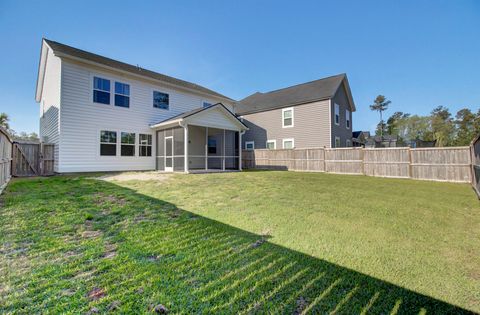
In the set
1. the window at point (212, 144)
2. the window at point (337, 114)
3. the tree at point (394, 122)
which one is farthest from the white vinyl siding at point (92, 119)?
the tree at point (394, 122)

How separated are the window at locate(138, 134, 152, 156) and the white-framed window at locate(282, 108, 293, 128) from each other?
1082 cm

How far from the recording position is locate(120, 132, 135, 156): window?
1213 cm

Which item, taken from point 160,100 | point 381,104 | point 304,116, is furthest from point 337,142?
point 381,104

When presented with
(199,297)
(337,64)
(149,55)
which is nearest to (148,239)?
(199,297)

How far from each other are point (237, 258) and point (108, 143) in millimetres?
11854

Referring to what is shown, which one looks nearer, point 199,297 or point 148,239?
point 199,297

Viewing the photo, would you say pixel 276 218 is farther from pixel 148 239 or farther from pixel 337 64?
pixel 337 64

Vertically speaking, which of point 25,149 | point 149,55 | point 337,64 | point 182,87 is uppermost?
point 337,64

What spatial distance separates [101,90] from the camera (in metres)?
11.4

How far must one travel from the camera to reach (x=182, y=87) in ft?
47.3

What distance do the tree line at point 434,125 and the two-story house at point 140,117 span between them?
2562 cm

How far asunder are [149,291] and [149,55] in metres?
16.6

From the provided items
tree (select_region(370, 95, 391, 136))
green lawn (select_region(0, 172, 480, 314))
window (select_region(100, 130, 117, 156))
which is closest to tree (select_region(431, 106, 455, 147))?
tree (select_region(370, 95, 391, 136))

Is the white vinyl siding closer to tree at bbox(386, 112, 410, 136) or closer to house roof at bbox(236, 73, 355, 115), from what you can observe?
house roof at bbox(236, 73, 355, 115)
